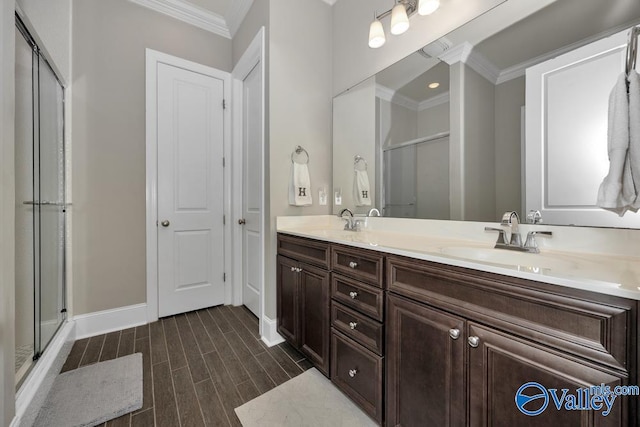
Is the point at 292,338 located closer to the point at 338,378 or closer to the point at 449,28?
the point at 338,378

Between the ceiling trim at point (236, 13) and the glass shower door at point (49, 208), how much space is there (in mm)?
1487

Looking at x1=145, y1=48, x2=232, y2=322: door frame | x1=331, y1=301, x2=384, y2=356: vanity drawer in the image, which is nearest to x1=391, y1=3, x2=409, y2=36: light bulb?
x1=331, y1=301, x2=384, y2=356: vanity drawer

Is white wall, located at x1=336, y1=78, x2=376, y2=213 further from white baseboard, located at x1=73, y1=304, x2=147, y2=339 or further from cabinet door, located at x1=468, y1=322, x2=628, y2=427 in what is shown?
white baseboard, located at x1=73, y1=304, x2=147, y2=339

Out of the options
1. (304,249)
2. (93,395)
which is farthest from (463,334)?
(93,395)

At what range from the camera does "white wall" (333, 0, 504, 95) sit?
1.42 m

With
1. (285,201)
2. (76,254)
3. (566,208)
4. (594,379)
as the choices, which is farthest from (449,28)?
(76,254)

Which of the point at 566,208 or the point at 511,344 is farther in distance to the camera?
the point at 566,208

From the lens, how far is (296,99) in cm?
205

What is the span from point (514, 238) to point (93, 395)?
7.33 feet

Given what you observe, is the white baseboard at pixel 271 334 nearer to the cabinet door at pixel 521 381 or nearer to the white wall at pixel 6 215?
the white wall at pixel 6 215

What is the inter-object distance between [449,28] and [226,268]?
2.59m

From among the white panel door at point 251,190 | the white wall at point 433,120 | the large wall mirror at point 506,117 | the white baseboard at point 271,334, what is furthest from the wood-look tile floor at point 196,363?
the white wall at point 433,120

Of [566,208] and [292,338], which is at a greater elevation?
[566,208]

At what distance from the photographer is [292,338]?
5.73 feet
